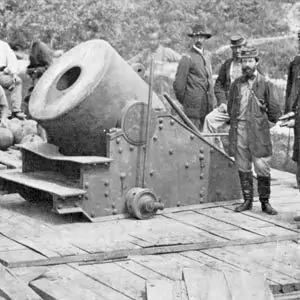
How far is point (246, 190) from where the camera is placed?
9125 mm

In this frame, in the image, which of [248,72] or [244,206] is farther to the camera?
[244,206]

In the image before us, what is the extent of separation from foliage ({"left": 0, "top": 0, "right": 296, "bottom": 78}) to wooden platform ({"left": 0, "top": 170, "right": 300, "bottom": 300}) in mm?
9044

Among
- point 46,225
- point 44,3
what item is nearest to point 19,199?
point 46,225

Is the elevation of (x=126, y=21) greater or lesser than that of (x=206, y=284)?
greater

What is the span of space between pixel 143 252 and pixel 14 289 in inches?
54.4

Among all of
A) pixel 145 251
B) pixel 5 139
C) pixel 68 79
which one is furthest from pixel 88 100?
pixel 5 139

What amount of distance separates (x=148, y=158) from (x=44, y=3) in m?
10.3

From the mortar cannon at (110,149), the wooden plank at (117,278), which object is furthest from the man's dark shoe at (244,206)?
the wooden plank at (117,278)

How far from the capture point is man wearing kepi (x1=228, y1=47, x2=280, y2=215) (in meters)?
8.95

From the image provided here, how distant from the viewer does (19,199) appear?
9.79 meters

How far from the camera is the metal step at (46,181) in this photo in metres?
8.49

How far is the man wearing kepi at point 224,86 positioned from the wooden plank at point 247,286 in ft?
13.4

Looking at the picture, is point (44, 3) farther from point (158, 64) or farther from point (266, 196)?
point (266, 196)

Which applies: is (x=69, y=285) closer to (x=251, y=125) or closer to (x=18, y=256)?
(x=18, y=256)
